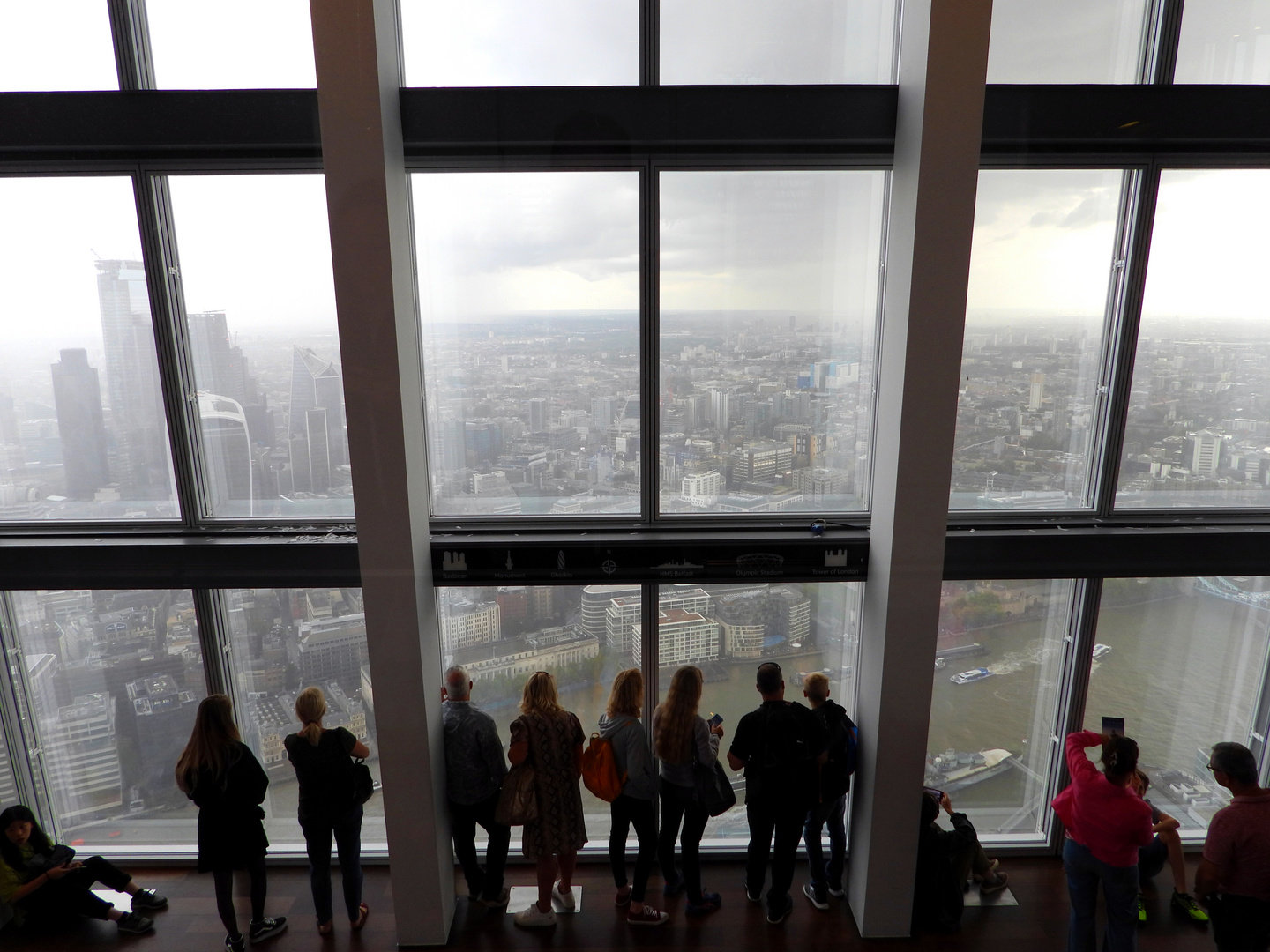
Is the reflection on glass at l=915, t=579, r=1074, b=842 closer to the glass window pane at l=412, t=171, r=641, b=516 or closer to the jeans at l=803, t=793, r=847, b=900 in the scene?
the jeans at l=803, t=793, r=847, b=900

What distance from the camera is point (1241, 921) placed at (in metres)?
3.32

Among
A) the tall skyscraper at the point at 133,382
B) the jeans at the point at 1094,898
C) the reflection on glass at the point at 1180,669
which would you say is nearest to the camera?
the jeans at the point at 1094,898

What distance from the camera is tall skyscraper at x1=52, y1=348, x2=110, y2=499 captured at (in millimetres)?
4172

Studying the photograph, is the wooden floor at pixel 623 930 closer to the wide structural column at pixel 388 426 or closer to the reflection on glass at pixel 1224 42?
the wide structural column at pixel 388 426

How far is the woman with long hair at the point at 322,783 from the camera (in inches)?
146

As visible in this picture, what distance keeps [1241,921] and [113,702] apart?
19.8 ft

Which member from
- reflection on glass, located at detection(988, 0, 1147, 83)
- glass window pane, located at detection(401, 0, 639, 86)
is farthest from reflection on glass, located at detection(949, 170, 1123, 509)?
glass window pane, located at detection(401, 0, 639, 86)

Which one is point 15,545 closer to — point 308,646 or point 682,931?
point 308,646

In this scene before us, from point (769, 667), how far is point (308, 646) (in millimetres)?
2708

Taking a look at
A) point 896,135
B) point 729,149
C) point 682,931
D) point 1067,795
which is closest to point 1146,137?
point 896,135

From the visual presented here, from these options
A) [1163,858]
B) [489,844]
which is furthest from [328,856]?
[1163,858]

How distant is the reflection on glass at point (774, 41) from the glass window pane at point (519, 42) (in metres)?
0.24

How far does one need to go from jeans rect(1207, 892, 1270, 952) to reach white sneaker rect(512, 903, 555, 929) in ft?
10.5

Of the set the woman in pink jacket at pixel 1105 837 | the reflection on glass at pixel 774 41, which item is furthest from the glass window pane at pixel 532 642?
the reflection on glass at pixel 774 41
